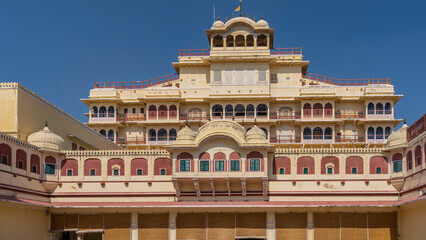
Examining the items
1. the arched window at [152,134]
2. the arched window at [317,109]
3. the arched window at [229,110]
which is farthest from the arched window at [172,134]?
the arched window at [317,109]

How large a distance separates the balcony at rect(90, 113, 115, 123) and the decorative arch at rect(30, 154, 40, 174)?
23.9 meters

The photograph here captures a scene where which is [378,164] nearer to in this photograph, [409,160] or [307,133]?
[409,160]

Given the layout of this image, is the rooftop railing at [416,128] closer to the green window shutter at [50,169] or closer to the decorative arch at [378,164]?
the decorative arch at [378,164]

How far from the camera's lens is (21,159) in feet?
150

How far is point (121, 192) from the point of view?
50562 mm

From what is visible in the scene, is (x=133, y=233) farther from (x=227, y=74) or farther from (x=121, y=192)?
(x=227, y=74)

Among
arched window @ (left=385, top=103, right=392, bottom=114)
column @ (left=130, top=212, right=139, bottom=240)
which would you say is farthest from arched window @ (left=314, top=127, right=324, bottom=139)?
column @ (left=130, top=212, right=139, bottom=240)

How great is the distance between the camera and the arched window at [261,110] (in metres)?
69.8

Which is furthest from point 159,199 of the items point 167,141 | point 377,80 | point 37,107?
point 377,80

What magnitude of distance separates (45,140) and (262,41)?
34.0 metres

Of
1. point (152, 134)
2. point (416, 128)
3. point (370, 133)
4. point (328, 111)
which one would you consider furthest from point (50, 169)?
point (370, 133)

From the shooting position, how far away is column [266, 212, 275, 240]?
4812 cm

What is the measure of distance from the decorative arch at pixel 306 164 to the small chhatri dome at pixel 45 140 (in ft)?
70.6

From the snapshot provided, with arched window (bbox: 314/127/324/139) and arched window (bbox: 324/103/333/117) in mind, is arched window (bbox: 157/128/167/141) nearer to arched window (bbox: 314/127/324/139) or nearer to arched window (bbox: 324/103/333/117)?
arched window (bbox: 314/127/324/139)
